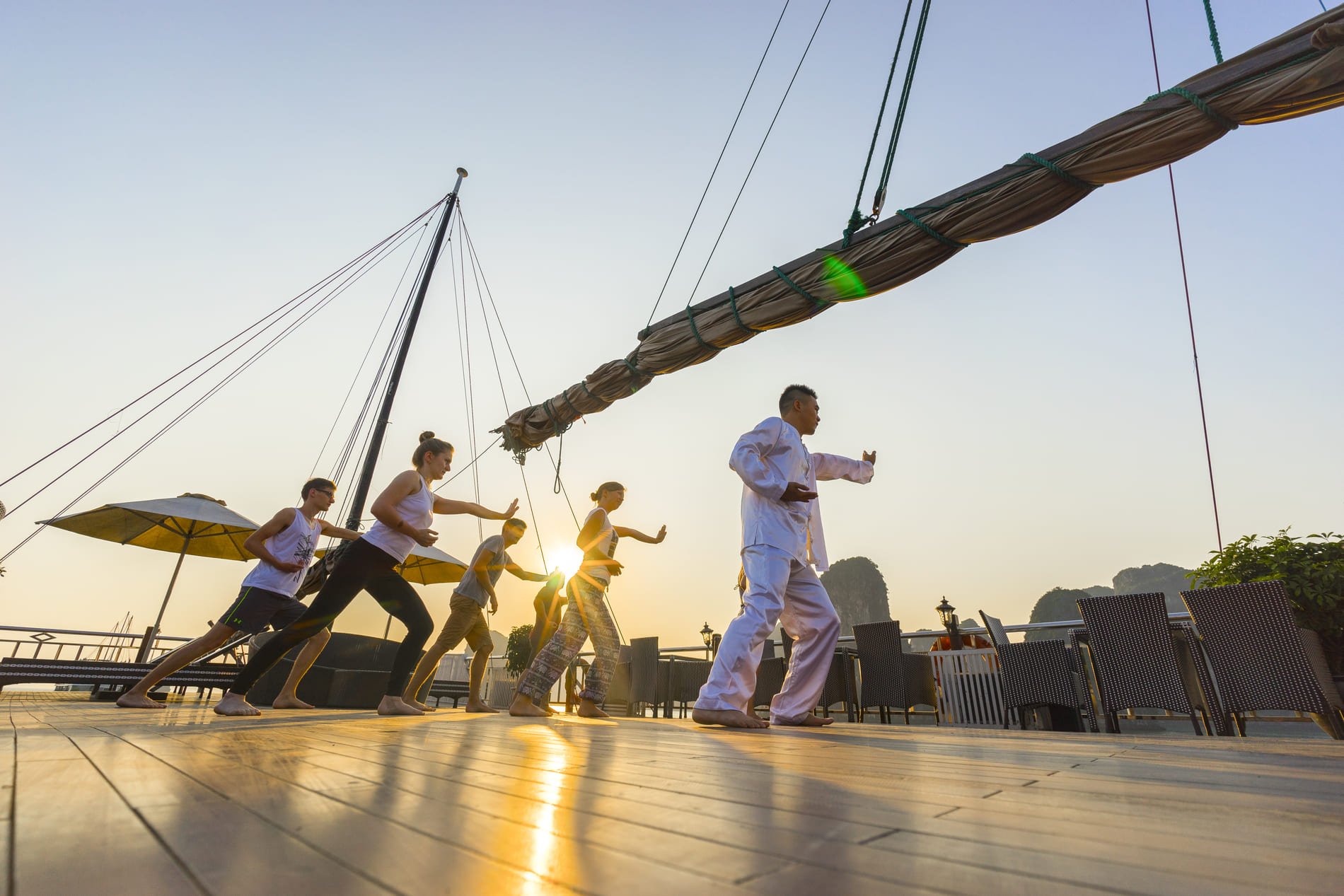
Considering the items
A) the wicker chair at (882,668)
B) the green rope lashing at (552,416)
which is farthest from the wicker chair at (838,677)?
the green rope lashing at (552,416)

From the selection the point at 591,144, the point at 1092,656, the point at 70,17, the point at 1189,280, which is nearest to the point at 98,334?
the point at 70,17

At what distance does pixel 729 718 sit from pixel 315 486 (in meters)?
3.05

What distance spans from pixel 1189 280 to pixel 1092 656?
423 centimetres

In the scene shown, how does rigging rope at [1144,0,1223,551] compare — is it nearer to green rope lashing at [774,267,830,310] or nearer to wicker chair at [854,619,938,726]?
wicker chair at [854,619,938,726]

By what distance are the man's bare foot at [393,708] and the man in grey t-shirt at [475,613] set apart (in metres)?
0.55

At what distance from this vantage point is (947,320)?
20.9 ft

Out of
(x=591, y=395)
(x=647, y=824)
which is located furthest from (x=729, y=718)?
(x=591, y=395)

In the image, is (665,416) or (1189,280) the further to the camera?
(665,416)

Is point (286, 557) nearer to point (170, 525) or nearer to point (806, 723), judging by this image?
point (806, 723)

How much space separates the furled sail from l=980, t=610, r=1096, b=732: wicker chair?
2.75 m

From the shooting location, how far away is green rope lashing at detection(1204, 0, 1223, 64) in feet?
9.47

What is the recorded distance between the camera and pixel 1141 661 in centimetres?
354

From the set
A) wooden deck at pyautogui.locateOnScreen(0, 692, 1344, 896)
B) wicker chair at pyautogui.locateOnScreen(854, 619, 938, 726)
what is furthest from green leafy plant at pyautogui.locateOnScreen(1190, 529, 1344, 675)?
wooden deck at pyautogui.locateOnScreen(0, 692, 1344, 896)

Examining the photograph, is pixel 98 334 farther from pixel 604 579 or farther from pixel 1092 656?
pixel 1092 656
